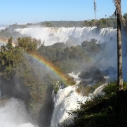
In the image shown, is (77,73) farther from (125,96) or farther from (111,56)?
(125,96)

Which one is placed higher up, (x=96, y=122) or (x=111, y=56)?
(x=96, y=122)

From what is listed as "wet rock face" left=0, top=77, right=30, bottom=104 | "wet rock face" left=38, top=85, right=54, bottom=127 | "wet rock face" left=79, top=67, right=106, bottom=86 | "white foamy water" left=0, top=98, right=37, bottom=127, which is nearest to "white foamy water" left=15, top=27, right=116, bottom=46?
"wet rock face" left=79, top=67, right=106, bottom=86

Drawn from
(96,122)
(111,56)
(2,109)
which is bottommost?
(2,109)

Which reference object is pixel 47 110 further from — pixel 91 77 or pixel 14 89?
pixel 14 89

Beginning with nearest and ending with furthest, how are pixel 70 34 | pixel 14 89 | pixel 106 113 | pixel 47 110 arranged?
pixel 106 113
pixel 47 110
pixel 14 89
pixel 70 34

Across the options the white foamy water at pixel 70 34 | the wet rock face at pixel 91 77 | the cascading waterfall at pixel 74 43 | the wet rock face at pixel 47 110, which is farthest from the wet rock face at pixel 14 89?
the white foamy water at pixel 70 34

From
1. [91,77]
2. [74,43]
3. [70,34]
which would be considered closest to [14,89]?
[91,77]

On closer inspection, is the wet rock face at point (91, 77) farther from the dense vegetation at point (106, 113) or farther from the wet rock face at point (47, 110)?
the dense vegetation at point (106, 113)

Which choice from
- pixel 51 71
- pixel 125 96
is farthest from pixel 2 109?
pixel 125 96
